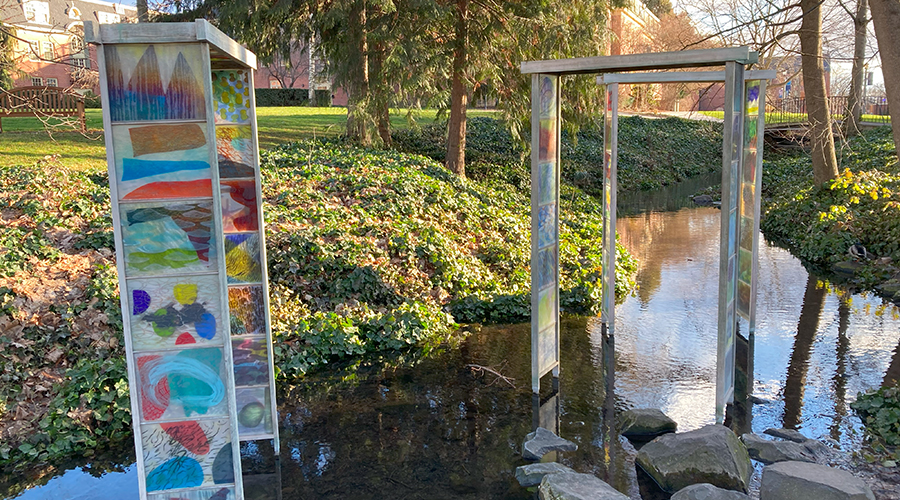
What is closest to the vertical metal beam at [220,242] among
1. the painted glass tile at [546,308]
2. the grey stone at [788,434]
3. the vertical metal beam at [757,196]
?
the painted glass tile at [546,308]

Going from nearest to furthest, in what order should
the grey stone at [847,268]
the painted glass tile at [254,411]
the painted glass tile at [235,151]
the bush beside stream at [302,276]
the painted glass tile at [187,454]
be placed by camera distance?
the painted glass tile at [187,454], the painted glass tile at [235,151], the painted glass tile at [254,411], the bush beside stream at [302,276], the grey stone at [847,268]

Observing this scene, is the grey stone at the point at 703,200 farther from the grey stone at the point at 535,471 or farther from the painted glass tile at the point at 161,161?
the painted glass tile at the point at 161,161

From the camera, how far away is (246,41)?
1556cm

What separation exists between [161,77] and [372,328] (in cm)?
536

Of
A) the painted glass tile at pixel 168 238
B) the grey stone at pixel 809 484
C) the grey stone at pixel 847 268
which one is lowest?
the grey stone at pixel 809 484

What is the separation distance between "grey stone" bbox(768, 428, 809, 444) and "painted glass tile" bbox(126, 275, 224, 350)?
4884mm

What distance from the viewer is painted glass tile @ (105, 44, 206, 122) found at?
13.8 feet

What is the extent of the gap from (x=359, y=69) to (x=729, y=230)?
11.7m

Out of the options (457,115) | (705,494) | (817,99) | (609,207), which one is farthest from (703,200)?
(705,494)

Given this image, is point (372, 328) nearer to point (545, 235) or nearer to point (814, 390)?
point (545, 235)

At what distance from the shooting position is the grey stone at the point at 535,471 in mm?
5559

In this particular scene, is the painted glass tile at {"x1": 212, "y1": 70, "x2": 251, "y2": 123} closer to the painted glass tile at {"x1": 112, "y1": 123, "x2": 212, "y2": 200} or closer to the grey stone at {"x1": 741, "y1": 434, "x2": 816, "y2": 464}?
the painted glass tile at {"x1": 112, "y1": 123, "x2": 212, "y2": 200}

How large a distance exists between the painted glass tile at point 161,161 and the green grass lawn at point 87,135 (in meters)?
5.23

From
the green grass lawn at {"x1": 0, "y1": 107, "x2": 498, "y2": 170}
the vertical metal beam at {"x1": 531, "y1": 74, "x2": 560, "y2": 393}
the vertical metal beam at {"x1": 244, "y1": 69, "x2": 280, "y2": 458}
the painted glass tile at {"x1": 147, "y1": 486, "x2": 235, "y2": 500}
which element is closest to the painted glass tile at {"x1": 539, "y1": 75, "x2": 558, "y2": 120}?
the vertical metal beam at {"x1": 531, "y1": 74, "x2": 560, "y2": 393}
